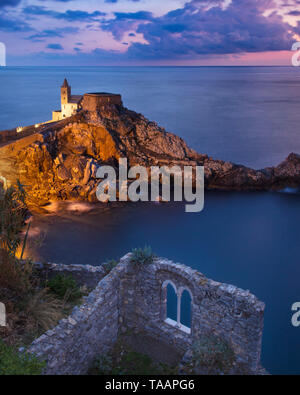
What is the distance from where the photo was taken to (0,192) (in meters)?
9.53

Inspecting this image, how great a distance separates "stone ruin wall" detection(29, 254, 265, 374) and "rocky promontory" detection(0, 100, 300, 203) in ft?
60.8

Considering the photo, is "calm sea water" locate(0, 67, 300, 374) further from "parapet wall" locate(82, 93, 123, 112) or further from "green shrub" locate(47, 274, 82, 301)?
"parapet wall" locate(82, 93, 123, 112)

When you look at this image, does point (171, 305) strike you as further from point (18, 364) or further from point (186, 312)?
point (18, 364)

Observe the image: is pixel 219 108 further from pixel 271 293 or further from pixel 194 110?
pixel 271 293

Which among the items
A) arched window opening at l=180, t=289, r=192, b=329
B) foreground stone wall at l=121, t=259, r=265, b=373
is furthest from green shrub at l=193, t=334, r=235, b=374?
arched window opening at l=180, t=289, r=192, b=329

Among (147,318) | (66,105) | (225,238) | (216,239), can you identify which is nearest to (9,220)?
(147,318)

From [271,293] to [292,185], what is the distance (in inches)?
704

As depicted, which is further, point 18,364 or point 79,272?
point 79,272

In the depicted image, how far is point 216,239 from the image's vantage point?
2177 centimetres

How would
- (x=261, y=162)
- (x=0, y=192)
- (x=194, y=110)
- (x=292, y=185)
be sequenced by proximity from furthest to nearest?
(x=194, y=110) < (x=261, y=162) < (x=292, y=185) < (x=0, y=192)

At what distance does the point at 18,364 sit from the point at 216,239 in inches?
680

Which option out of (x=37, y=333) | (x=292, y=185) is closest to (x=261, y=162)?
(x=292, y=185)

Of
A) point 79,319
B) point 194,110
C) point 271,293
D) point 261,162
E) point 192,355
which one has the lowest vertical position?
point 271,293
